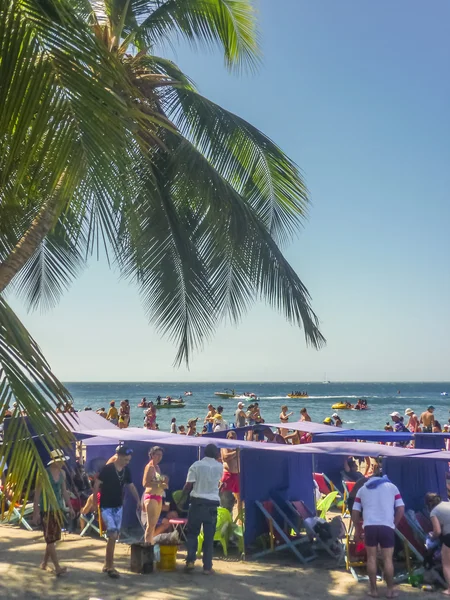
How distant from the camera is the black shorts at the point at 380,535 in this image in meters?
7.19

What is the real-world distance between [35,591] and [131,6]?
24.7ft

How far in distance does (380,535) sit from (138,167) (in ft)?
16.5

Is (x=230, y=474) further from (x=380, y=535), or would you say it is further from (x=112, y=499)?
(x=380, y=535)

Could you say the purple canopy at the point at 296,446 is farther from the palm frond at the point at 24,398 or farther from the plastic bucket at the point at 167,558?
the palm frond at the point at 24,398

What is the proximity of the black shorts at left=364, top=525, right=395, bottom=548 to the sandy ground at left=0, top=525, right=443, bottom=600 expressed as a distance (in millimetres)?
605

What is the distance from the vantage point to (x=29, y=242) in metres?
5.38

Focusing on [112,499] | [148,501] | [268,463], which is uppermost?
[268,463]

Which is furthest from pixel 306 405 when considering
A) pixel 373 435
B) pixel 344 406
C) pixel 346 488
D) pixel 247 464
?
pixel 247 464

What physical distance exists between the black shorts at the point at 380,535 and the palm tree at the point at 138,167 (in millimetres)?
2376

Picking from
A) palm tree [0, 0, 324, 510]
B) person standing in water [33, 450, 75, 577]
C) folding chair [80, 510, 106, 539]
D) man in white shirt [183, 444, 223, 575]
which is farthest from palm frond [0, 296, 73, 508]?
folding chair [80, 510, 106, 539]

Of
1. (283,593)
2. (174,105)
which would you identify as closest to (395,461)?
(283,593)

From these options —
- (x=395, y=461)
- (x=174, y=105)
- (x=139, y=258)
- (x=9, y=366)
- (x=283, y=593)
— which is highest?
(x=174, y=105)

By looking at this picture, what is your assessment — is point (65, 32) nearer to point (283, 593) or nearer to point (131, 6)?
point (131, 6)

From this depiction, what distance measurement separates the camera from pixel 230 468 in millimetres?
10750
